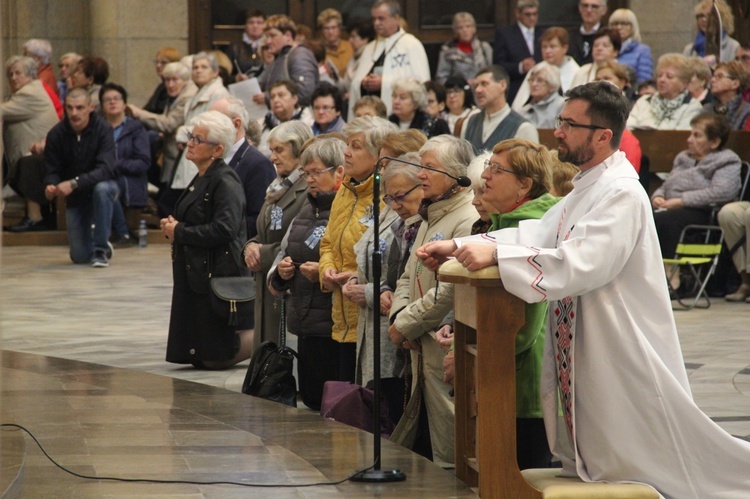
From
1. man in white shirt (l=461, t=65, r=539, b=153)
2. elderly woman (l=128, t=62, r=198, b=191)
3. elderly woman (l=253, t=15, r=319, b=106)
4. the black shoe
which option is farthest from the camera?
the black shoe

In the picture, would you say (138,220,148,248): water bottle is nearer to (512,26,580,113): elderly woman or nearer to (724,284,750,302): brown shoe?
(512,26,580,113): elderly woman

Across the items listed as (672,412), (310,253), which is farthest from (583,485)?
(310,253)

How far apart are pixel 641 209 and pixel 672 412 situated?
0.69 m

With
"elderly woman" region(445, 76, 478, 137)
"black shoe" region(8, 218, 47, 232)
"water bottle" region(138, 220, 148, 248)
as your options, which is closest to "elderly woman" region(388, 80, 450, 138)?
"elderly woman" region(445, 76, 478, 137)

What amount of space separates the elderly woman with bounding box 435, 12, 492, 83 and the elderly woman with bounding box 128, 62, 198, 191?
9.34 ft

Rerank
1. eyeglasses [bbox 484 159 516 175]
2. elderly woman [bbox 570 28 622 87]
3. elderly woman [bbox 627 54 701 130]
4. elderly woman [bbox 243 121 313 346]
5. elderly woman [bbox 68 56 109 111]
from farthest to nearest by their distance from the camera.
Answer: elderly woman [bbox 68 56 109 111] < elderly woman [bbox 570 28 622 87] < elderly woman [bbox 627 54 701 130] < elderly woman [bbox 243 121 313 346] < eyeglasses [bbox 484 159 516 175]

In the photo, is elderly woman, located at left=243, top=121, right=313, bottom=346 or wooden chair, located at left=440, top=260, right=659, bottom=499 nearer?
wooden chair, located at left=440, top=260, right=659, bottom=499

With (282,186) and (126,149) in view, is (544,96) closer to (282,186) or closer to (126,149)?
(282,186)

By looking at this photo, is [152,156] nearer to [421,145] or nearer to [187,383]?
[187,383]

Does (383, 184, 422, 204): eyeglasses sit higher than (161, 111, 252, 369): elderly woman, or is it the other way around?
(383, 184, 422, 204): eyeglasses

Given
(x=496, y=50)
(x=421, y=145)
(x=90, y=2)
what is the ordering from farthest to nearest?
(x=90, y=2) < (x=496, y=50) < (x=421, y=145)

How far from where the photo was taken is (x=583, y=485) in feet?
15.0

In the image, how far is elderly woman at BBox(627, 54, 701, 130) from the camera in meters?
12.1

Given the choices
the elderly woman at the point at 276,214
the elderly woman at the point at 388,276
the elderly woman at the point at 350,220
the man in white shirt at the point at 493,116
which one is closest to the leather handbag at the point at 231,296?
the elderly woman at the point at 276,214
